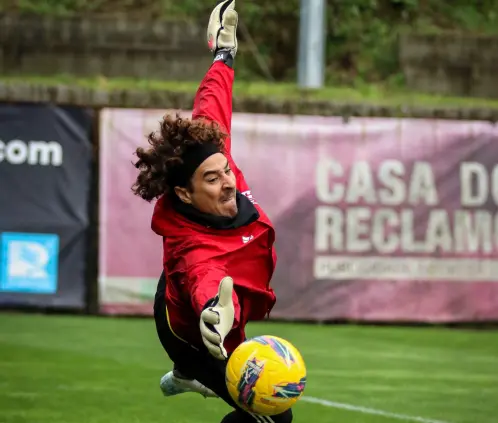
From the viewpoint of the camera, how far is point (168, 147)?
5.82 metres

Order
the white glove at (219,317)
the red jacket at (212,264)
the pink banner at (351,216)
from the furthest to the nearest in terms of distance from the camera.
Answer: the pink banner at (351,216) < the red jacket at (212,264) < the white glove at (219,317)

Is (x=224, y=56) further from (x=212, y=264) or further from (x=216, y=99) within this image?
(x=212, y=264)

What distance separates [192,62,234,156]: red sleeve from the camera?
21.5 feet

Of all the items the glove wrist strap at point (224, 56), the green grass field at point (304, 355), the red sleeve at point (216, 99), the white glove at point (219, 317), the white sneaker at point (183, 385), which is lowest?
the green grass field at point (304, 355)

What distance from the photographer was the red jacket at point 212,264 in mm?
5535

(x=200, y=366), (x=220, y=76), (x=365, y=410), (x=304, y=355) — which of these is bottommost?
(x=304, y=355)

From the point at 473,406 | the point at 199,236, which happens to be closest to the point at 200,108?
the point at 199,236

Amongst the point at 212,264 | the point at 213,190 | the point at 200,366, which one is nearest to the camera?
the point at 212,264

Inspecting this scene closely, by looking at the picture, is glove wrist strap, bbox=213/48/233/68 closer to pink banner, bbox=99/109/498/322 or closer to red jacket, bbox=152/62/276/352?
red jacket, bbox=152/62/276/352

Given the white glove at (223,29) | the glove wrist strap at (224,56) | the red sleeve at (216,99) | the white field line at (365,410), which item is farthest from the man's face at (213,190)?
the white field line at (365,410)

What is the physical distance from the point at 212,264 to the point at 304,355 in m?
5.83

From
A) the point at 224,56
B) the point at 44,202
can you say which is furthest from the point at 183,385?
the point at 44,202

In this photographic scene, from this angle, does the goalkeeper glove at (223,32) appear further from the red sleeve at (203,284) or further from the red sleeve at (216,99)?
the red sleeve at (203,284)

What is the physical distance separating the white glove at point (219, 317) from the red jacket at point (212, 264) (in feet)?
0.93
